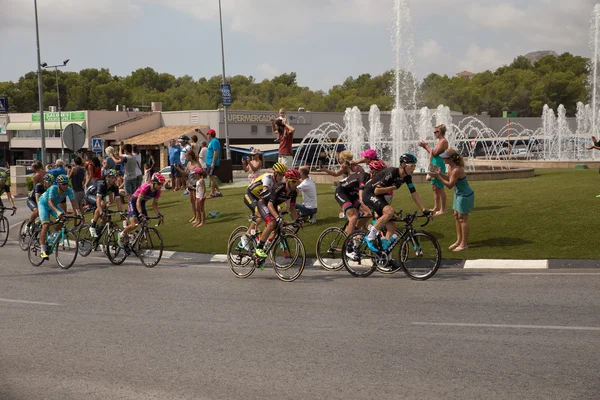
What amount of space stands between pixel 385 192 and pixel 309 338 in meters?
4.95

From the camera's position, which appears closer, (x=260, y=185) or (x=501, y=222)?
(x=260, y=185)

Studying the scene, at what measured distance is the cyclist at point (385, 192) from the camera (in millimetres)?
12547

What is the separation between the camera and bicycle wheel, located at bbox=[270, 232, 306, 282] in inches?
503

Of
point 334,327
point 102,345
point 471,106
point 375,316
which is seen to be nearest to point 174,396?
point 102,345

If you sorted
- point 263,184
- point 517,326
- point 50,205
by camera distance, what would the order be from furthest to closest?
point 50,205
point 263,184
point 517,326

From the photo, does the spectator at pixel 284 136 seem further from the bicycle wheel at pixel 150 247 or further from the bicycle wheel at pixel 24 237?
the bicycle wheel at pixel 24 237

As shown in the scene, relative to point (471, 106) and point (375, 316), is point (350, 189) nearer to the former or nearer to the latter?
point (375, 316)

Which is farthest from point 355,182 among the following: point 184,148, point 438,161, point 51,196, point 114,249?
point 184,148

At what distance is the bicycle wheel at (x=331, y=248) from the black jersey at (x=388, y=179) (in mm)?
1122

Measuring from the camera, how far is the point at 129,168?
24.3 meters

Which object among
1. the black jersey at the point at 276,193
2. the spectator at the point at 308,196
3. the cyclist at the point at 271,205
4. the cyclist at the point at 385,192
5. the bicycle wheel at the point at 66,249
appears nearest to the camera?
the cyclist at the point at 385,192

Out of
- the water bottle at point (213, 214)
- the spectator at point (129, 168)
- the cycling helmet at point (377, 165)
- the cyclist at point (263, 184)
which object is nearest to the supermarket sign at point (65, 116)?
the spectator at point (129, 168)

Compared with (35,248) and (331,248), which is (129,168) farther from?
(331,248)

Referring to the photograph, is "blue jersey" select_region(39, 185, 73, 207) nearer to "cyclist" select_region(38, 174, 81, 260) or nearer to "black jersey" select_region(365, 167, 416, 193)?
"cyclist" select_region(38, 174, 81, 260)
